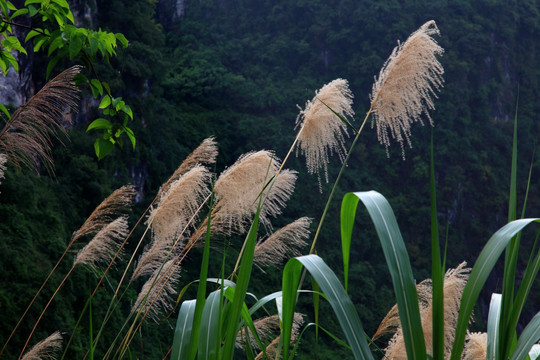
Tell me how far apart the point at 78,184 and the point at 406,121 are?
33.6ft

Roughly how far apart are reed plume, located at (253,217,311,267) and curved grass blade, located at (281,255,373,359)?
18.2 inches

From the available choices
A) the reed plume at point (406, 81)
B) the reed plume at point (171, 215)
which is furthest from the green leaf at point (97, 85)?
the reed plume at point (406, 81)

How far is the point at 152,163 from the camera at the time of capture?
13.9 m

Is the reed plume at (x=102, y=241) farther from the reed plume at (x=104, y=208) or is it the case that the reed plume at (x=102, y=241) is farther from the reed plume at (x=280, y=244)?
the reed plume at (x=280, y=244)

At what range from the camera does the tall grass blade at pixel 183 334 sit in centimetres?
70

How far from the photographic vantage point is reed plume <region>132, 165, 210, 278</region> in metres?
1.19

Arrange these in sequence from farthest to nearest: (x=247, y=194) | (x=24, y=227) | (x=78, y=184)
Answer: (x=78, y=184) < (x=24, y=227) < (x=247, y=194)

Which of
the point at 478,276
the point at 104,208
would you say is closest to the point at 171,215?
the point at 104,208

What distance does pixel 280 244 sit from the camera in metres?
1.21

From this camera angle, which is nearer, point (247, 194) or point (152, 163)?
point (247, 194)

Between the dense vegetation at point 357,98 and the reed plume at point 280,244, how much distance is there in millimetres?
12388

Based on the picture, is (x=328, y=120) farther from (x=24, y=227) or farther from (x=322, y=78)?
(x=322, y=78)

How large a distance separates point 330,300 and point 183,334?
0.21 metres

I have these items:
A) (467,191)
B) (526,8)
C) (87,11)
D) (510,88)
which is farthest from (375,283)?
(526,8)
